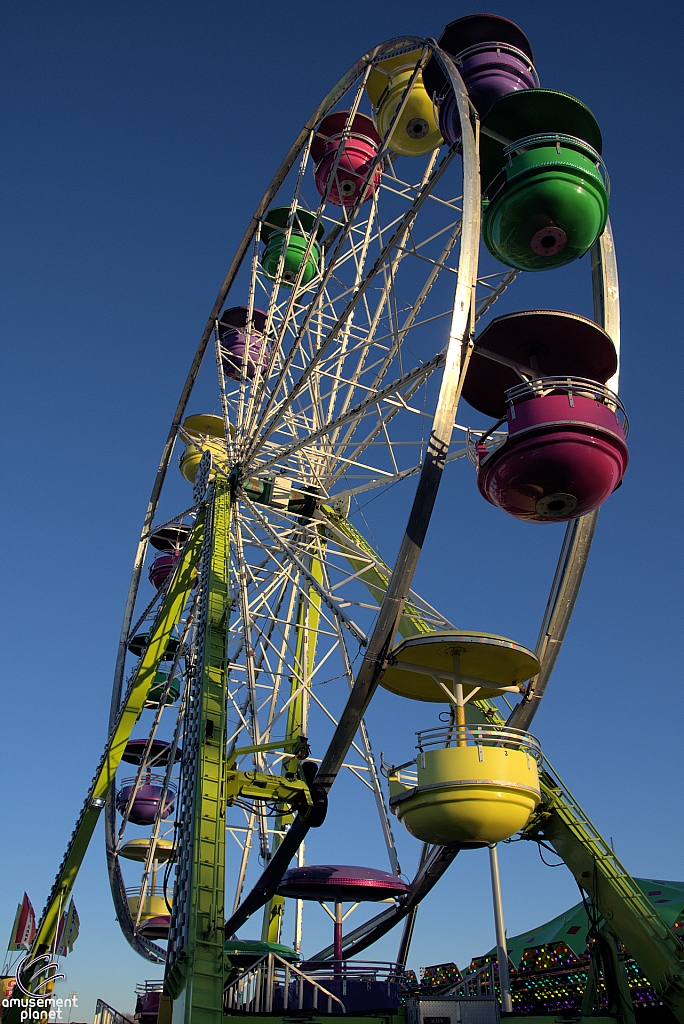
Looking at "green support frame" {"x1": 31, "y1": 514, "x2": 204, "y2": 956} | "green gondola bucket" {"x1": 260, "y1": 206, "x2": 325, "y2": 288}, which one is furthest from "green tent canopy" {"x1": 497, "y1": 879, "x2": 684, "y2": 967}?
"green gondola bucket" {"x1": 260, "y1": 206, "x2": 325, "y2": 288}

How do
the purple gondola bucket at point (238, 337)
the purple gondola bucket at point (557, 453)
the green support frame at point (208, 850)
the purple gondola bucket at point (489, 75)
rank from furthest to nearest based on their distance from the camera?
the purple gondola bucket at point (238, 337)
the purple gondola bucket at point (489, 75)
the green support frame at point (208, 850)
the purple gondola bucket at point (557, 453)

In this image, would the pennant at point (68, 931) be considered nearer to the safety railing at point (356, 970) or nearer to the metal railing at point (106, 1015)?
the metal railing at point (106, 1015)

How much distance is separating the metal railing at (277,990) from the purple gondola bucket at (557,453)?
677 centimetres

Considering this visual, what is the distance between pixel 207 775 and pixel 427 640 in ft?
11.7

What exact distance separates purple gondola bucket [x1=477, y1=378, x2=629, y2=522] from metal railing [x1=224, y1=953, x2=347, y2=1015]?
677cm

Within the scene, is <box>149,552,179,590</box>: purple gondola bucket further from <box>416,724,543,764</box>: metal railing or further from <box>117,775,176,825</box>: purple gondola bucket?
<box>416,724,543,764</box>: metal railing

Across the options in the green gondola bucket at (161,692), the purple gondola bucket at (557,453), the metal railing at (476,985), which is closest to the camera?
the purple gondola bucket at (557,453)

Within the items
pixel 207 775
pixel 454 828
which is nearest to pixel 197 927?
pixel 207 775

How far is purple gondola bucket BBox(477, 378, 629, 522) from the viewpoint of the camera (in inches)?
343

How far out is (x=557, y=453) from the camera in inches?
341

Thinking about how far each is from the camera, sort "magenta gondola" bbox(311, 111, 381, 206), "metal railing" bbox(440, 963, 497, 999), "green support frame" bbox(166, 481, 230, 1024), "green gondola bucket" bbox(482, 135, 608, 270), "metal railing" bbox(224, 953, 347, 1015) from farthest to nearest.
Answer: "magenta gondola" bbox(311, 111, 381, 206) → "metal railing" bbox(440, 963, 497, 999) → "metal railing" bbox(224, 953, 347, 1015) → "green gondola bucket" bbox(482, 135, 608, 270) → "green support frame" bbox(166, 481, 230, 1024)

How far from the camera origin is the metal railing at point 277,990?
34.9 feet

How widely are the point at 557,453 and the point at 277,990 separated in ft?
25.6
